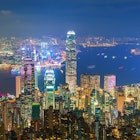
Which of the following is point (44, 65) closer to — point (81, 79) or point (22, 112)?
point (81, 79)

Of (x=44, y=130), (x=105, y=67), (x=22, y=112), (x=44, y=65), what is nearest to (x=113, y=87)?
(x=105, y=67)

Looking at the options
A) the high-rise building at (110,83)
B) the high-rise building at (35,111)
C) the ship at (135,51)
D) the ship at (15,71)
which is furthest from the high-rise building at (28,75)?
the ship at (135,51)

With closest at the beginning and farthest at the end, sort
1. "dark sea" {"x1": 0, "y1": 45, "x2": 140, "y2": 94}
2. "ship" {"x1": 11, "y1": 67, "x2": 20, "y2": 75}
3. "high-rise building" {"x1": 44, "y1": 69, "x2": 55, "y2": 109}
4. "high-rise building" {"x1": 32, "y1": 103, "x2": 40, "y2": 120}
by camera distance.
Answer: "high-rise building" {"x1": 32, "y1": 103, "x2": 40, "y2": 120}, "dark sea" {"x1": 0, "y1": 45, "x2": 140, "y2": 94}, "ship" {"x1": 11, "y1": 67, "x2": 20, "y2": 75}, "high-rise building" {"x1": 44, "y1": 69, "x2": 55, "y2": 109}

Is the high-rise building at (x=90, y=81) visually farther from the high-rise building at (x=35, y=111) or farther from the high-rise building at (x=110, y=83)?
the high-rise building at (x=35, y=111)

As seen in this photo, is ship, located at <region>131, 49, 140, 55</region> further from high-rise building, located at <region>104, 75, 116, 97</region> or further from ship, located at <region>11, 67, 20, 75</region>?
ship, located at <region>11, 67, 20, 75</region>

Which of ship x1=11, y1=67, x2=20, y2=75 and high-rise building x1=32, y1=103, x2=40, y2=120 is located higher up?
ship x1=11, y1=67, x2=20, y2=75

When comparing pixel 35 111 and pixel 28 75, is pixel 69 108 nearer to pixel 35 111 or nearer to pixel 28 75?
pixel 35 111

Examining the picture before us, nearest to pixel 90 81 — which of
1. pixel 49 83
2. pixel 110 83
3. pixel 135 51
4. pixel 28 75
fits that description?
pixel 110 83

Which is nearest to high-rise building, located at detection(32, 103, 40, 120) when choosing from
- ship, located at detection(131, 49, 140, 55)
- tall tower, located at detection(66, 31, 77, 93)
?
tall tower, located at detection(66, 31, 77, 93)
